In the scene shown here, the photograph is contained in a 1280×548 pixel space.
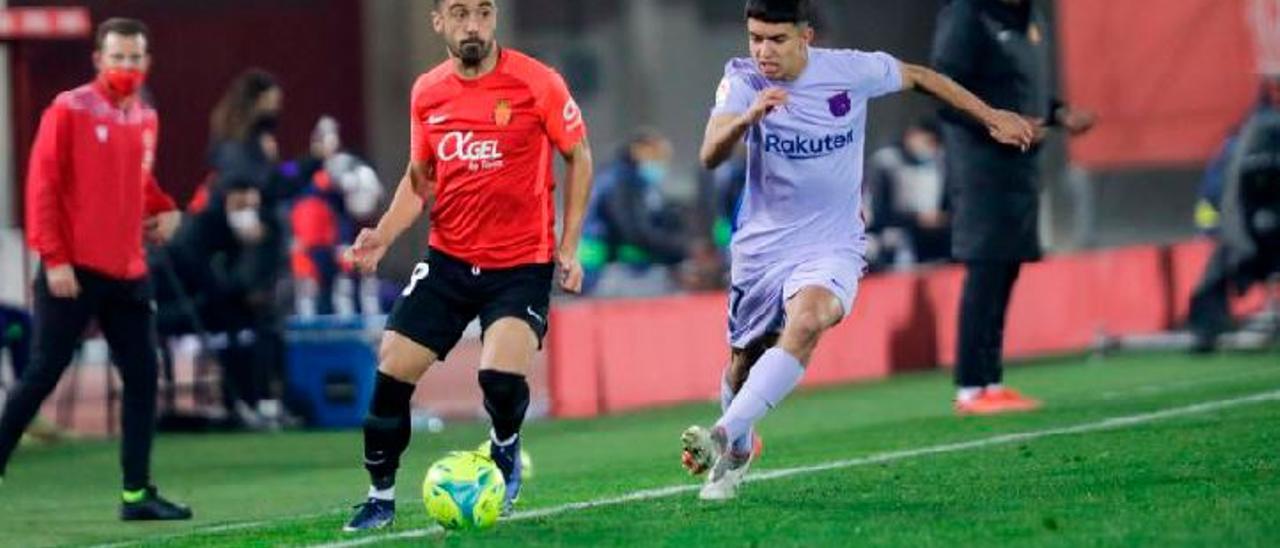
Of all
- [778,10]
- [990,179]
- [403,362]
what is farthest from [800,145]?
[990,179]

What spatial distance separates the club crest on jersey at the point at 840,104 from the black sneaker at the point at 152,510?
3377 mm

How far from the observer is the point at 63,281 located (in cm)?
1350

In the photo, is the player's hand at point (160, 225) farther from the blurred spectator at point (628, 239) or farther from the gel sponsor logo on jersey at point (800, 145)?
the blurred spectator at point (628, 239)

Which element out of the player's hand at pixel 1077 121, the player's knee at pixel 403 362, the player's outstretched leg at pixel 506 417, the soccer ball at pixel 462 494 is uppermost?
the player's hand at pixel 1077 121

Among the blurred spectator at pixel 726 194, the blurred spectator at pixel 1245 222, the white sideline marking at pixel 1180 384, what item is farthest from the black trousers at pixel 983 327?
the blurred spectator at pixel 726 194

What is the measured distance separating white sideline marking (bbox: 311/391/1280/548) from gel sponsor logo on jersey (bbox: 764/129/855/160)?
147 cm

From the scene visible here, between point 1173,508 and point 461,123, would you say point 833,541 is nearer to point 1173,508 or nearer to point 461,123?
point 1173,508

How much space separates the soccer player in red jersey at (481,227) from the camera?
37.7 ft

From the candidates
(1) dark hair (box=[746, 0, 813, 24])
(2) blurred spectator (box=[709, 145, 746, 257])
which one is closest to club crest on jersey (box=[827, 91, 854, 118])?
(1) dark hair (box=[746, 0, 813, 24])

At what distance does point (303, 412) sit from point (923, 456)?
667cm

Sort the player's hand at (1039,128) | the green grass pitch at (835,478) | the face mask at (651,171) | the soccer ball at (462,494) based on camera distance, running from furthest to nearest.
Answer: the face mask at (651,171), the player's hand at (1039,128), the soccer ball at (462,494), the green grass pitch at (835,478)

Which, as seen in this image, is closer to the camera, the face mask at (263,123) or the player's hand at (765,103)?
the player's hand at (765,103)

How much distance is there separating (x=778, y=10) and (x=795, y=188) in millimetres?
750

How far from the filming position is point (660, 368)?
20.2 m
